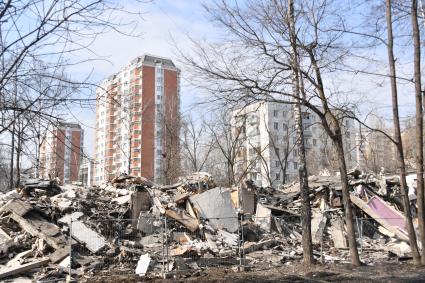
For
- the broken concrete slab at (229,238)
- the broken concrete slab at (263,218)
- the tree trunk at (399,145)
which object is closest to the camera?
the tree trunk at (399,145)

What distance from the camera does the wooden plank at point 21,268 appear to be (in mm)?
11594

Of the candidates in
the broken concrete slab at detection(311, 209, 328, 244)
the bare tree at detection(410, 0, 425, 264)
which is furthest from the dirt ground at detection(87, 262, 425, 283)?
the broken concrete slab at detection(311, 209, 328, 244)

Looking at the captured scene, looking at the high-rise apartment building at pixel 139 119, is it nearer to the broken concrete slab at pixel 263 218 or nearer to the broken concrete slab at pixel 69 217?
the broken concrete slab at pixel 69 217

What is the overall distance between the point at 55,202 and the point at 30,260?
439 centimetres

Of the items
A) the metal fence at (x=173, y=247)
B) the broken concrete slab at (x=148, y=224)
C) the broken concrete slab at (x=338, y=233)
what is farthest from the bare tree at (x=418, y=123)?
the broken concrete slab at (x=148, y=224)

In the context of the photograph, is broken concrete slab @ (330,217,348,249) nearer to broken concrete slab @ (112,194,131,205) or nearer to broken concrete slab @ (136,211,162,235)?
broken concrete slab @ (136,211,162,235)

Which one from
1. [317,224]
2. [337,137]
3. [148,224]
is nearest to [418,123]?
[337,137]

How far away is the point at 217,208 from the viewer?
698 inches

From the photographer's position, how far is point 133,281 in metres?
11.5

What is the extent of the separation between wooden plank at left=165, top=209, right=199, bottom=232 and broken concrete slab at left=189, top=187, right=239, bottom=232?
0.85m

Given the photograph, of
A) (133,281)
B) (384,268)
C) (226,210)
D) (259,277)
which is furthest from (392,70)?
(133,281)

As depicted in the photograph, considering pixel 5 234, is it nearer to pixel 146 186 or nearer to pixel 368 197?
pixel 146 186

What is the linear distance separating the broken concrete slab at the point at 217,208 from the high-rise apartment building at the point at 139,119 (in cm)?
370

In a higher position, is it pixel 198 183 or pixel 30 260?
pixel 198 183
